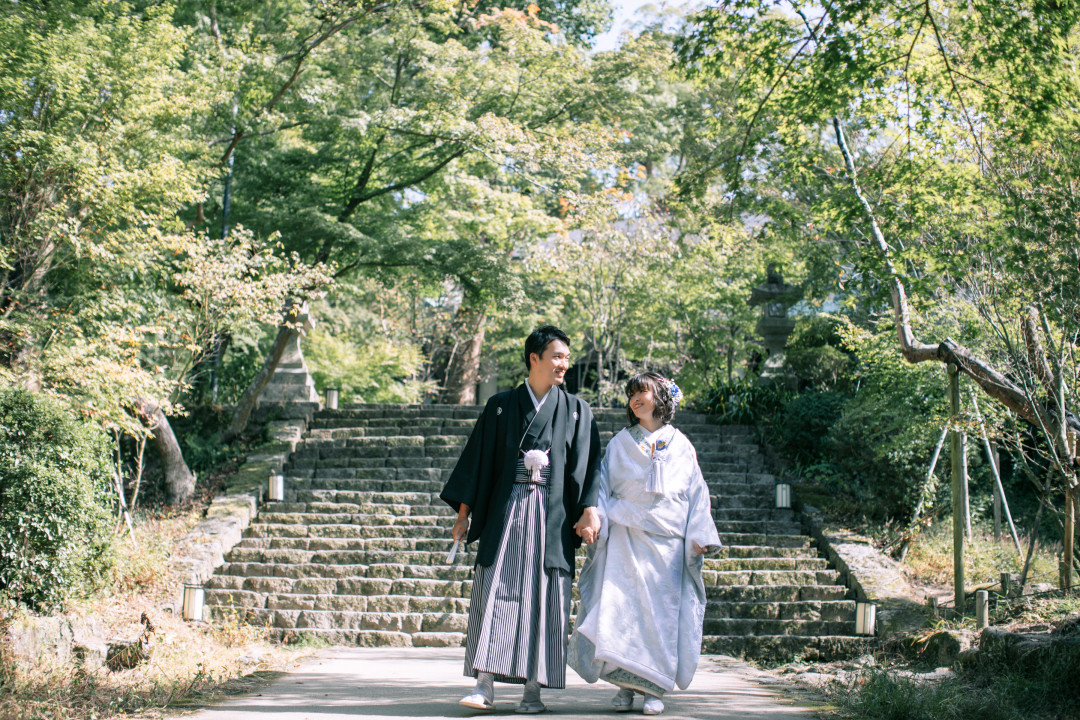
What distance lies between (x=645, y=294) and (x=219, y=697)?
12683mm

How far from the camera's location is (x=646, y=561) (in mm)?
4883

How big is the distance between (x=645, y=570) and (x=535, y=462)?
837mm

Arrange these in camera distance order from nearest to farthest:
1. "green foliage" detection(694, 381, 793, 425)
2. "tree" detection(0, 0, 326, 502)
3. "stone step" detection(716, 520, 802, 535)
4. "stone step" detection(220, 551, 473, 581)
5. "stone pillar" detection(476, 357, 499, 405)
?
"tree" detection(0, 0, 326, 502) < "stone step" detection(220, 551, 473, 581) < "stone step" detection(716, 520, 802, 535) < "green foliage" detection(694, 381, 793, 425) < "stone pillar" detection(476, 357, 499, 405)

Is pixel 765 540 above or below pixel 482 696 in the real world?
above

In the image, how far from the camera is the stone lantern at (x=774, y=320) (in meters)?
16.5

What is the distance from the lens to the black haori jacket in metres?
4.68

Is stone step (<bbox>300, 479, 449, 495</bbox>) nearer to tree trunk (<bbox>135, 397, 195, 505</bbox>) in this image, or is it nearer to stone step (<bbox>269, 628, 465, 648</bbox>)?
tree trunk (<bbox>135, 397, 195, 505</bbox>)

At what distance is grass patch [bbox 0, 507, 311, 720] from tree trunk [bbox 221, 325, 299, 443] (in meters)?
2.89

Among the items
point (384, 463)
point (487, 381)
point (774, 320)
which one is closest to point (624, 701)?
point (384, 463)

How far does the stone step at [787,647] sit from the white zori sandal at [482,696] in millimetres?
4319

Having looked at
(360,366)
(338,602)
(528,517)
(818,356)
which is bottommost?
(338,602)

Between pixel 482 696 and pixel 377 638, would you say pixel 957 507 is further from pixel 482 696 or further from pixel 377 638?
pixel 377 638

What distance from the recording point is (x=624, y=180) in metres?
18.4

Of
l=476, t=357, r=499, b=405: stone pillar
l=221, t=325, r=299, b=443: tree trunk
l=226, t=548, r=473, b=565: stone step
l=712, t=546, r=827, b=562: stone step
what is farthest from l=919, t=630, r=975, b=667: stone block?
l=476, t=357, r=499, b=405: stone pillar
